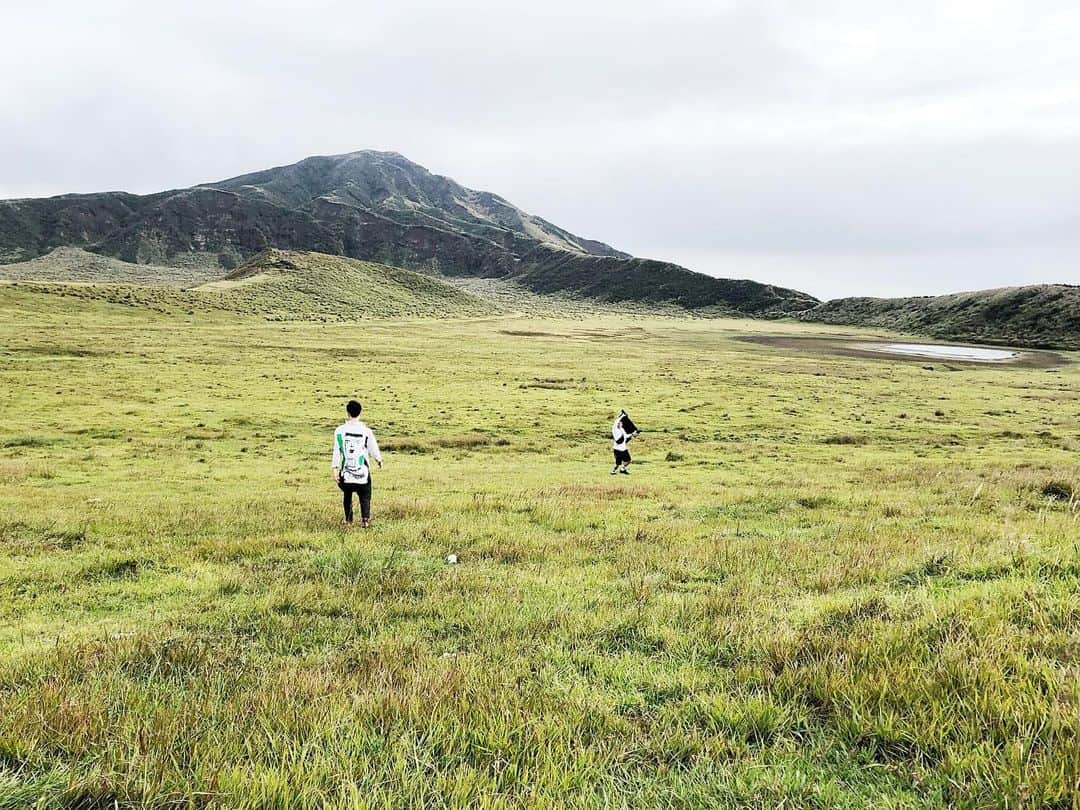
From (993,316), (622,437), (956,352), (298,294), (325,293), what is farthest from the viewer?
(325,293)

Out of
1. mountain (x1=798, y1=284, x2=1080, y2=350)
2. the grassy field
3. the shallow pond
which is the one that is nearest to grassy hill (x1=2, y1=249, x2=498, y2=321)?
the shallow pond

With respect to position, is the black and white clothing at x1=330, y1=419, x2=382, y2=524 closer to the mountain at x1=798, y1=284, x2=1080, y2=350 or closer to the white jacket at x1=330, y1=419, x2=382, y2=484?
the white jacket at x1=330, y1=419, x2=382, y2=484

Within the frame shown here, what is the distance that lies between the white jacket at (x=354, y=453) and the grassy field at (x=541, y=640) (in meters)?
1.26

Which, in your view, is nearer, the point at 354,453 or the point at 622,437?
the point at 354,453

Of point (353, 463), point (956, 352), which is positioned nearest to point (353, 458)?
point (353, 463)

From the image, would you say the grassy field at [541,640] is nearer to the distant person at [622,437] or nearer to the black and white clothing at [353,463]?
the black and white clothing at [353,463]

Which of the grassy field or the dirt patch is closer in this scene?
the grassy field

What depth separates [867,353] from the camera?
90188 millimetres

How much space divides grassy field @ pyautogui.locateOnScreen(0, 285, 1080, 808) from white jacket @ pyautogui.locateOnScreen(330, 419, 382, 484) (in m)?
1.26

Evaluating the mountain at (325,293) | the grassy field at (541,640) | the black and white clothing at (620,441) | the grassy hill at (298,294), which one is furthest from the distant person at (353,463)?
the mountain at (325,293)

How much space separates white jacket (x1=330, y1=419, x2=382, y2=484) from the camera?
41.4 ft

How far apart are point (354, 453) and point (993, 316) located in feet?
544

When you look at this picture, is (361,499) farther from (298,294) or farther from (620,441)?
(298,294)

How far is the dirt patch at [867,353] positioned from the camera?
258 feet
